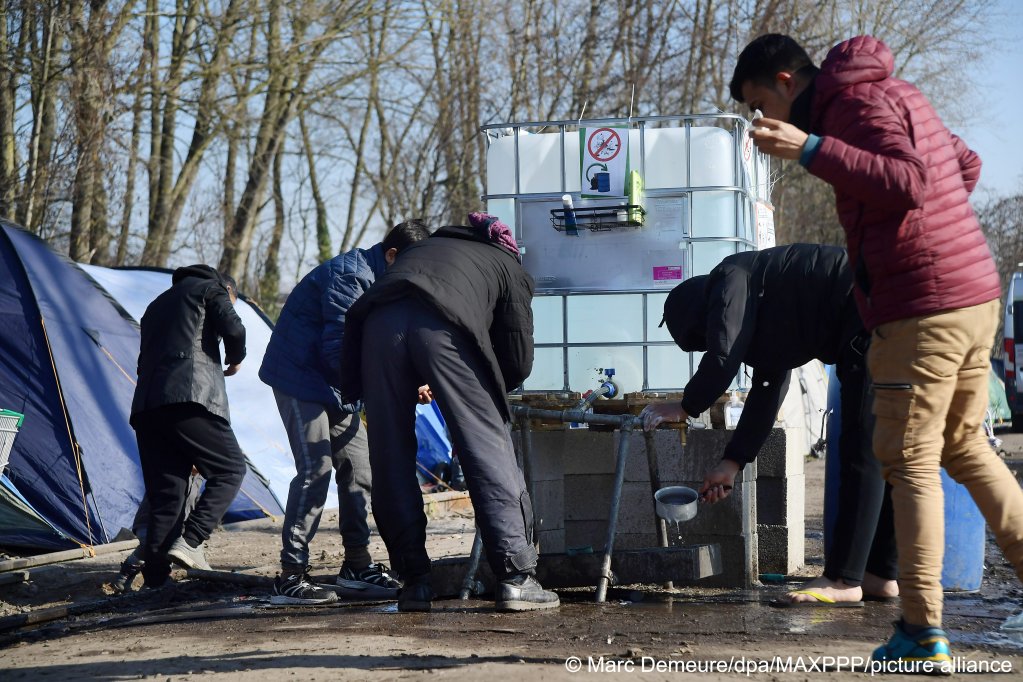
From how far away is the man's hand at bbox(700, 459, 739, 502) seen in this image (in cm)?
513

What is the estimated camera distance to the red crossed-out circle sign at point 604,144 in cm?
784

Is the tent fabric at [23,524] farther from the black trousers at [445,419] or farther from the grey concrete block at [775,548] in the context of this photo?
the grey concrete block at [775,548]

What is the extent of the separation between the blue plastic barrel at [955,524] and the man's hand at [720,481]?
1.50ft

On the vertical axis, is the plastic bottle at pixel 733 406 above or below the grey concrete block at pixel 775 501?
above

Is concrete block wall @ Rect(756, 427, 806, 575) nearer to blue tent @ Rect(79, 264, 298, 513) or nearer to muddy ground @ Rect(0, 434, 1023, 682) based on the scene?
muddy ground @ Rect(0, 434, 1023, 682)

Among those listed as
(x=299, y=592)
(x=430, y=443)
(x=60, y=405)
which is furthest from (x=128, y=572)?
(x=430, y=443)

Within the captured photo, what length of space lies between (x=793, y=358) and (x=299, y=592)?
239cm

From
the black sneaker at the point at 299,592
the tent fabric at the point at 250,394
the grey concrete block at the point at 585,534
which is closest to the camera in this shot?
the black sneaker at the point at 299,592

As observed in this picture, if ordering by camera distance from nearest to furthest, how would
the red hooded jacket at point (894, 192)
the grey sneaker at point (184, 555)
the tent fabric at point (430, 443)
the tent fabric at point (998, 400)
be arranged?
the red hooded jacket at point (894, 192) → the grey sneaker at point (184, 555) → the tent fabric at point (430, 443) → the tent fabric at point (998, 400)

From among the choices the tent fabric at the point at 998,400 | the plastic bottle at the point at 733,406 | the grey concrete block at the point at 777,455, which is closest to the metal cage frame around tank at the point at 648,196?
the plastic bottle at the point at 733,406

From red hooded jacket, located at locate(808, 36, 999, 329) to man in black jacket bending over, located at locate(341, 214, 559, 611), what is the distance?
4.97 ft

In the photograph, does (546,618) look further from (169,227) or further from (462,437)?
(169,227)

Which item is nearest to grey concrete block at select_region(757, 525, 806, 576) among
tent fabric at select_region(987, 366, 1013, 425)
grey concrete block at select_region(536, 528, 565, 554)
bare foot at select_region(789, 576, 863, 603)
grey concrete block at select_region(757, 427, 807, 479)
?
grey concrete block at select_region(757, 427, 807, 479)

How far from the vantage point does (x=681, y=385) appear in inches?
311
